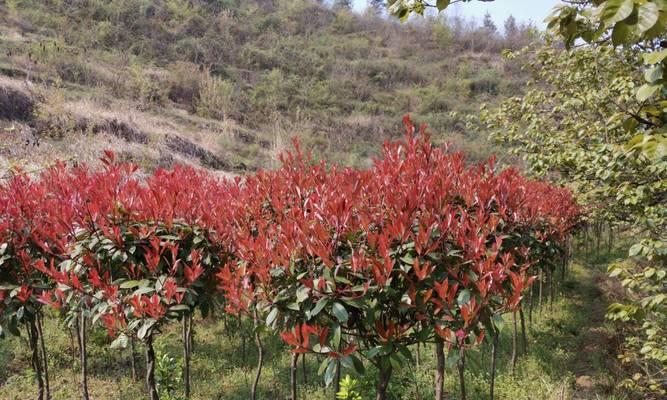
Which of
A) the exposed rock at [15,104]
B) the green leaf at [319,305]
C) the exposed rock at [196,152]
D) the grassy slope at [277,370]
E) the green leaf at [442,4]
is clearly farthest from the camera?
the exposed rock at [196,152]

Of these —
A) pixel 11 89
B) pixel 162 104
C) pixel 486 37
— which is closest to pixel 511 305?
pixel 11 89

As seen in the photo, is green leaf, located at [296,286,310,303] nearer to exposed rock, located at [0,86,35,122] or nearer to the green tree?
the green tree

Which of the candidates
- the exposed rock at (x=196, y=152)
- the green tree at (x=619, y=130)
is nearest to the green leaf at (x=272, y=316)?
the green tree at (x=619, y=130)

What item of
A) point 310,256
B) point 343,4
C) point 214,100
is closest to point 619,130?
point 310,256

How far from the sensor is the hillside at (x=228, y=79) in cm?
1334

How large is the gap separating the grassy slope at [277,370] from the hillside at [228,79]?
2.65m

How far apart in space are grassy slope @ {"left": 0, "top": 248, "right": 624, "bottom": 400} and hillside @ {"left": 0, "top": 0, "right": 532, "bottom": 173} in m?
2.65

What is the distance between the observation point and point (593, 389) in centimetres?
490

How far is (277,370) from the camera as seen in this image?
16.2 ft

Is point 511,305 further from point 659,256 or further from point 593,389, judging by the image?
point 593,389

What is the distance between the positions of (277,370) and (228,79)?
23.7 meters

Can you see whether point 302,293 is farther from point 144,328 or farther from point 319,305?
point 144,328

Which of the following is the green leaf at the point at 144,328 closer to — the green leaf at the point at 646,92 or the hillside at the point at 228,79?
the green leaf at the point at 646,92

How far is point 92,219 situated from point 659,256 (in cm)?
334
